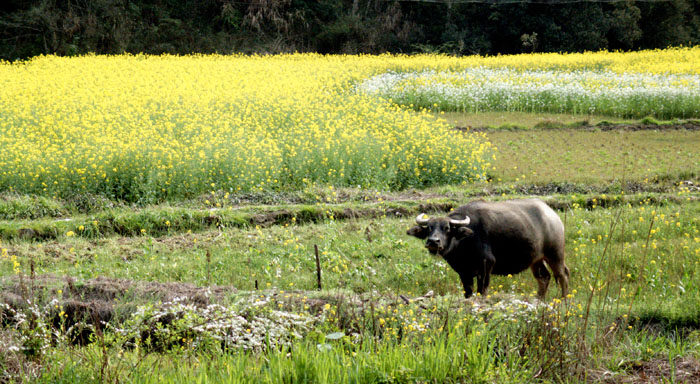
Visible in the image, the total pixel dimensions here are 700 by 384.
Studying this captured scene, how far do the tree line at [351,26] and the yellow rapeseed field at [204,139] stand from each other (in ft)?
52.1

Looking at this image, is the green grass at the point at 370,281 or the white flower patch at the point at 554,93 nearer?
the green grass at the point at 370,281

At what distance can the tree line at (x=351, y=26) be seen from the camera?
3909 cm

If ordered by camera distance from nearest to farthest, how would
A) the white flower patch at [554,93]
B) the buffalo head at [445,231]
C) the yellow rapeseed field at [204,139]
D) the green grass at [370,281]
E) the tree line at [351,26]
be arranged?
the green grass at [370,281]
the buffalo head at [445,231]
the yellow rapeseed field at [204,139]
the white flower patch at [554,93]
the tree line at [351,26]

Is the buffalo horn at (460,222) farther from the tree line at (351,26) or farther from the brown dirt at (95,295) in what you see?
the tree line at (351,26)

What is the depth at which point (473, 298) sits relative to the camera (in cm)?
682

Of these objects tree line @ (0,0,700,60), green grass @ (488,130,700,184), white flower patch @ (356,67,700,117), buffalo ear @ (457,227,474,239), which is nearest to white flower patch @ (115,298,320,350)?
buffalo ear @ (457,227,474,239)

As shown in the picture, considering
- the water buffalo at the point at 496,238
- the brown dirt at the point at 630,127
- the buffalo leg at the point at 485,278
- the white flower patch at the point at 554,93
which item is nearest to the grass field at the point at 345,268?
the brown dirt at the point at 630,127

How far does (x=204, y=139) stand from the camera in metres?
15.5

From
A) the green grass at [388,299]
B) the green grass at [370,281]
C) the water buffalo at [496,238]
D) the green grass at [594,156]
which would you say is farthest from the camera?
the green grass at [594,156]

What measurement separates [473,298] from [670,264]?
3.50m

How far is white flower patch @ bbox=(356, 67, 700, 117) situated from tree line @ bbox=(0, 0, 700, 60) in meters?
15.7

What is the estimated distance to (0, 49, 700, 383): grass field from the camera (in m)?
4.82

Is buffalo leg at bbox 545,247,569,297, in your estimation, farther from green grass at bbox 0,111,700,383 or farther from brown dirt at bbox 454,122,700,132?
brown dirt at bbox 454,122,700,132

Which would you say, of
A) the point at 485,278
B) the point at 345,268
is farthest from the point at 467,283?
the point at 345,268
